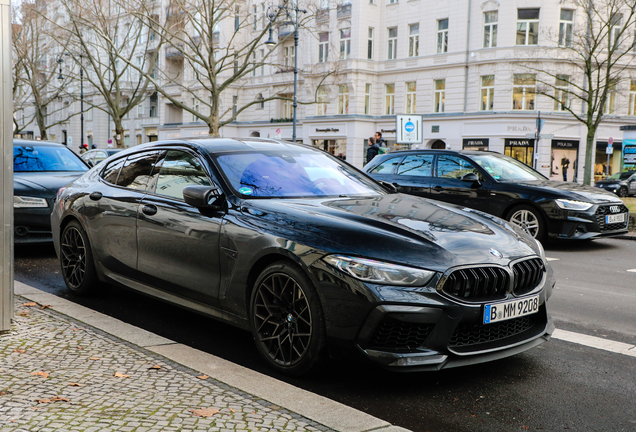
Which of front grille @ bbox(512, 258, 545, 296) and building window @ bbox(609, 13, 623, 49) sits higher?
building window @ bbox(609, 13, 623, 49)

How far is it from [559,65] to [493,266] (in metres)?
38.5

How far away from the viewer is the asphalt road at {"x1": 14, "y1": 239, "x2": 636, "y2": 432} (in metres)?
3.52

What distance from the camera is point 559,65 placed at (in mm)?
38969

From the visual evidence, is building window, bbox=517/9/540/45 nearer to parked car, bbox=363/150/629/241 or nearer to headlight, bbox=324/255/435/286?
parked car, bbox=363/150/629/241

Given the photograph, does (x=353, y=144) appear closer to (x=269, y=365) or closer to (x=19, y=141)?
(x=19, y=141)

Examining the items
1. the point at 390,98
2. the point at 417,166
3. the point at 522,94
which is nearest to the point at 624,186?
the point at 522,94

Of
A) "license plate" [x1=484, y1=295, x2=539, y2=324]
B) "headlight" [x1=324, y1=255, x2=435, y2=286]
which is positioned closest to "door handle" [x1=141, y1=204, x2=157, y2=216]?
"headlight" [x1=324, y1=255, x2=435, y2=286]

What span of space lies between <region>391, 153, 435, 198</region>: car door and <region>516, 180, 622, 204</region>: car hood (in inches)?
64.0

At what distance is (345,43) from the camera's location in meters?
46.2

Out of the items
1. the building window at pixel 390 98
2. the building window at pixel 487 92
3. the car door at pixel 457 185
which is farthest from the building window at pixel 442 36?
the car door at pixel 457 185

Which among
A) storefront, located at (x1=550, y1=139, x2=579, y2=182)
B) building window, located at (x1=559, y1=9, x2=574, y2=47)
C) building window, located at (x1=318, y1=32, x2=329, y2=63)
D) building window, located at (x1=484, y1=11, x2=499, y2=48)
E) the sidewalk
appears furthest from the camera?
building window, located at (x1=318, y1=32, x2=329, y2=63)

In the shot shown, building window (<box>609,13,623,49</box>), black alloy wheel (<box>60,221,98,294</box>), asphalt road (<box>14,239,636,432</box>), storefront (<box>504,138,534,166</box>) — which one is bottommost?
asphalt road (<box>14,239,636,432</box>)

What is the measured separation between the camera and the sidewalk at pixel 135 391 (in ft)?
10.1

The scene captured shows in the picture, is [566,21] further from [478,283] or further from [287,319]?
[287,319]
